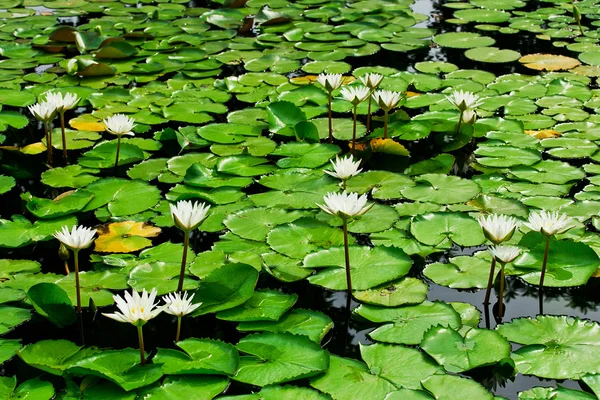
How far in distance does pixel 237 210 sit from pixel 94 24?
12.5 feet

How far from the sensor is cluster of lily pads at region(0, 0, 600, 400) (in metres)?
2.39

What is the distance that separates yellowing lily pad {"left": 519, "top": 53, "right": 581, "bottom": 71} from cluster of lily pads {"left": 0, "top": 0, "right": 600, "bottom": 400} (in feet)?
0.08

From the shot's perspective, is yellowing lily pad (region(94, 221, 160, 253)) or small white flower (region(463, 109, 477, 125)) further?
small white flower (region(463, 109, 477, 125))

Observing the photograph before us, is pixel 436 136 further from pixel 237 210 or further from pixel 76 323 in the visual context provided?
pixel 76 323

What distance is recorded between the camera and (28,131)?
4.56 m

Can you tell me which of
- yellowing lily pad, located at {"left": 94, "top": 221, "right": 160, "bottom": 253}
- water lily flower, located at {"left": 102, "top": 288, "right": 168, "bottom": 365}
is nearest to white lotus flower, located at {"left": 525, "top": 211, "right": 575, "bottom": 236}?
water lily flower, located at {"left": 102, "top": 288, "right": 168, "bottom": 365}

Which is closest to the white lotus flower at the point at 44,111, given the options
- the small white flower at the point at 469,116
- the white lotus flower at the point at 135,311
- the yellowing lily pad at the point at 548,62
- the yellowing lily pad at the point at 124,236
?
the yellowing lily pad at the point at 124,236

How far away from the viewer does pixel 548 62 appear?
5.43 meters

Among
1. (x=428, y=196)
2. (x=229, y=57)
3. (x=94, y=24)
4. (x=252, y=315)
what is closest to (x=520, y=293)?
(x=428, y=196)

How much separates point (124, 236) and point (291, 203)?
804 millimetres

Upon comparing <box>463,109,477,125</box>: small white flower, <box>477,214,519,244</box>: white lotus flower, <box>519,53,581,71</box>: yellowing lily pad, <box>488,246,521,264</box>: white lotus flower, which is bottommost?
<box>519,53,581,71</box>: yellowing lily pad

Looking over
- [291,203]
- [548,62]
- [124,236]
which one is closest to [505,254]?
[291,203]

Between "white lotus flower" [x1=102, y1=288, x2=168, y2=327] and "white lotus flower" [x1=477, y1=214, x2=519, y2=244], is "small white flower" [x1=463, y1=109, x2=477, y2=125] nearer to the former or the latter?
"white lotus flower" [x1=477, y1=214, x2=519, y2=244]

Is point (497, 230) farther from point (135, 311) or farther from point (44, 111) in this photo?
point (44, 111)
